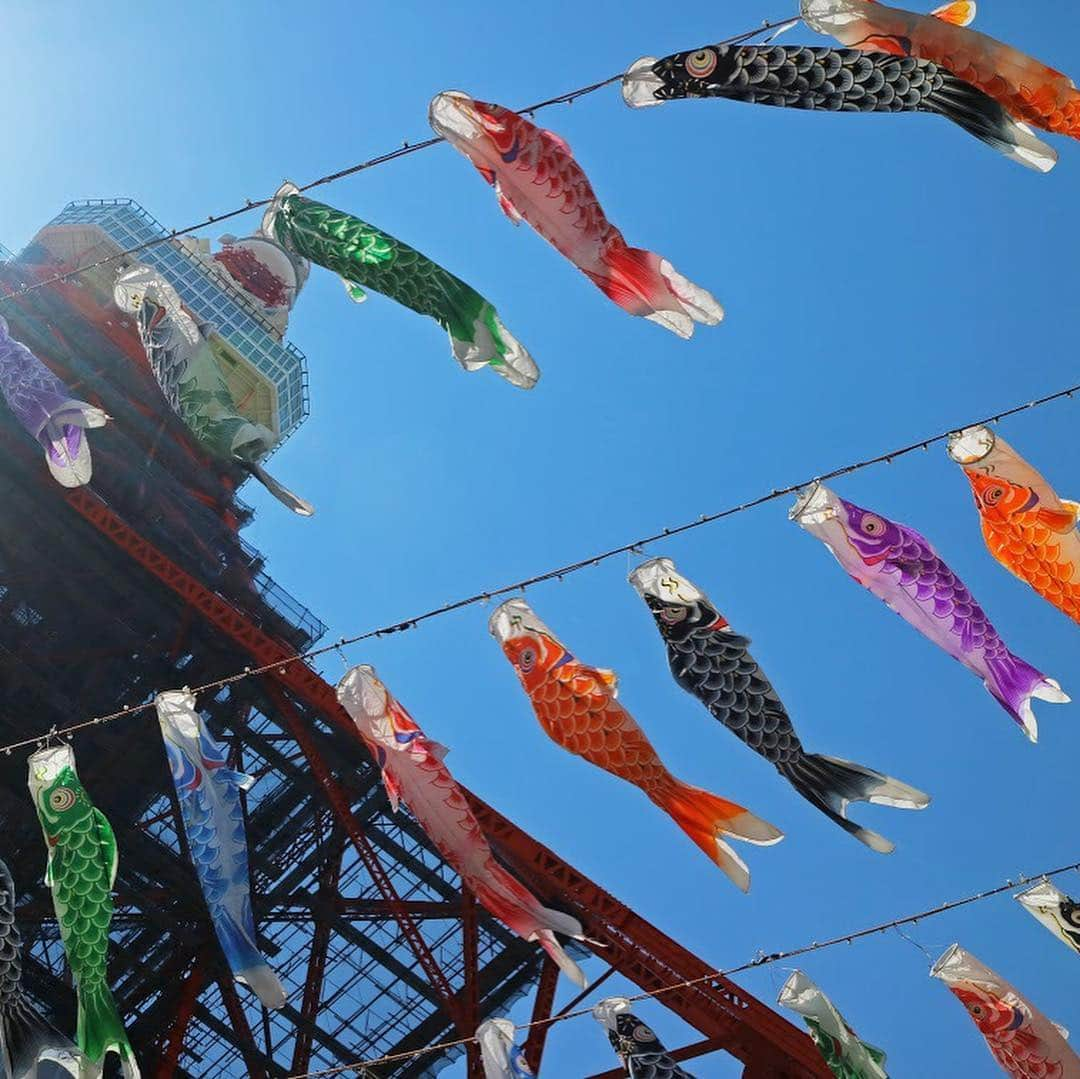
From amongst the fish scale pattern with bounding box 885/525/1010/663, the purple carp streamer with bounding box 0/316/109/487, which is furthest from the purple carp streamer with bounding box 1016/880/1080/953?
the purple carp streamer with bounding box 0/316/109/487

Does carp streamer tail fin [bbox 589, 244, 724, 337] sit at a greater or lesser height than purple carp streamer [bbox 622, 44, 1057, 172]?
lesser

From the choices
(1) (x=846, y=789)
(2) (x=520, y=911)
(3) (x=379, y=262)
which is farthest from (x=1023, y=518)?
(3) (x=379, y=262)

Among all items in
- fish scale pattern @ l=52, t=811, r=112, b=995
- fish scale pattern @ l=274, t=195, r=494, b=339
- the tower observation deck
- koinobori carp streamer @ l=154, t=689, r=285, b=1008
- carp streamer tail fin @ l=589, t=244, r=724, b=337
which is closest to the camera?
carp streamer tail fin @ l=589, t=244, r=724, b=337

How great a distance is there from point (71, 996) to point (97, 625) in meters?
4.59

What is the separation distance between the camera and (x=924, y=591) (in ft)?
33.9

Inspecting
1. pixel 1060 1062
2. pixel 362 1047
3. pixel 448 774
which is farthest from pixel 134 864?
pixel 1060 1062

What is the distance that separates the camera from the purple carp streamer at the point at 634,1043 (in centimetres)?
1099

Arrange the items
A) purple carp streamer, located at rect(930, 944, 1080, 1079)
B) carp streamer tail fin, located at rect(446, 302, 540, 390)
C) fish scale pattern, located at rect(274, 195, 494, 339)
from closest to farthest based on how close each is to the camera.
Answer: carp streamer tail fin, located at rect(446, 302, 540, 390) → fish scale pattern, located at rect(274, 195, 494, 339) → purple carp streamer, located at rect(930, 944, 1080, 1079)

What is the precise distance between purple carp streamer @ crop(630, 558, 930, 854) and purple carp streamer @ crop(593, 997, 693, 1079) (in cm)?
232

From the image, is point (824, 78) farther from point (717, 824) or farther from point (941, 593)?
point (717, 824)

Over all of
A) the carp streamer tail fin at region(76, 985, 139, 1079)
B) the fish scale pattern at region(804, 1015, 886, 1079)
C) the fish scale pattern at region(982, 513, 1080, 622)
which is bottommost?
the carp streamer tail fin at region(76, 985, 139, 1079)

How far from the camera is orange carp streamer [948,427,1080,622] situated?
10.2 metres

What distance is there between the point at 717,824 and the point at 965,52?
215 inches

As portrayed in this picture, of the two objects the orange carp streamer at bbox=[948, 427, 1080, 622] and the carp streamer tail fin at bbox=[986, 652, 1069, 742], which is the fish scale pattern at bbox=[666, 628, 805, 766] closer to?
the carp streamer tail fin at bbox=[986, 652, 1069, 742]
